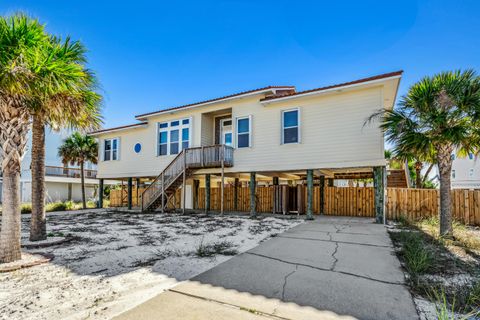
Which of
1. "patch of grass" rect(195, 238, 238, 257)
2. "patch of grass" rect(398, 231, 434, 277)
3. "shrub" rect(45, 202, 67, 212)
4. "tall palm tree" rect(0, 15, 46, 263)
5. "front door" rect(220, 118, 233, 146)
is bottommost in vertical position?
"shrub" rect(45, 202, 67, 212)

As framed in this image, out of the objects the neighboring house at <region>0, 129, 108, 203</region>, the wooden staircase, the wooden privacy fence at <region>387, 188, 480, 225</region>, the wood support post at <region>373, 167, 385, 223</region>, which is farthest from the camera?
the neighboring house at <region>0, 129, 108, 203</region>

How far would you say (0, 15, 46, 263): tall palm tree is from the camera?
438cm

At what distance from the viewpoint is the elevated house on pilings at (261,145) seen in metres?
10.9

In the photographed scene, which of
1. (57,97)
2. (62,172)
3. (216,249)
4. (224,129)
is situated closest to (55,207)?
(62,172)

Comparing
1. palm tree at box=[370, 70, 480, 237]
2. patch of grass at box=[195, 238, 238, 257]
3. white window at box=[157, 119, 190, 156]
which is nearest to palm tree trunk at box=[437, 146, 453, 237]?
palm tree at box=[370, 70, 480, 237]

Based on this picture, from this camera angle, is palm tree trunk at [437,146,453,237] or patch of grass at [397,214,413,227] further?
patch of grass at [397,214,413,227]

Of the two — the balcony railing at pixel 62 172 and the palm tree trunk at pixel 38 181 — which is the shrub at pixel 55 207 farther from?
the palm tree trunk at pixel 38 181

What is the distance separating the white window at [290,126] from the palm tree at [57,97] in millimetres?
8380

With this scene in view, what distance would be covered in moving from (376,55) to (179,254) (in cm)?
1101

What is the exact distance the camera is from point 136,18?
434 inches

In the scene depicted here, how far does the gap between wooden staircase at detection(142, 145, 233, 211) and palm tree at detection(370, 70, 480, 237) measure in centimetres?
790

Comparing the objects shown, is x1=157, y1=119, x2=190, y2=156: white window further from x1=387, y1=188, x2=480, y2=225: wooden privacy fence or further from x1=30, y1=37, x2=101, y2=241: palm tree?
x1=387, y1=188, x2=480, y2=225: wooden privacy fence

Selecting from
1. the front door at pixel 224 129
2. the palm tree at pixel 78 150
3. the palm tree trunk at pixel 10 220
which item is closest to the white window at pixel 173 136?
the front door at pixel 224 129

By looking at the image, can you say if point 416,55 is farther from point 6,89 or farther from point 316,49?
point 6,89
